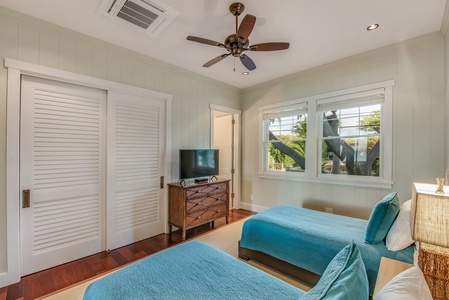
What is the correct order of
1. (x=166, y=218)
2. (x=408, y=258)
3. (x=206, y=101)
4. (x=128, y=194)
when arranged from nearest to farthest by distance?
(x=408, y=258) → (x=128, y=194) → (x=166, y=218) → (x=206, y=101)

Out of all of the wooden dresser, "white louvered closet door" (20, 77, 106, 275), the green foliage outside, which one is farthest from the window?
"white louvered closet door" (20, 77, 106, 275)

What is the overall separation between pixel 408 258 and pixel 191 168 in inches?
110

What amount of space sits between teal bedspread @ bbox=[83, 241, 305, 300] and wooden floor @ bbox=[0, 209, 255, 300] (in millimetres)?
1263

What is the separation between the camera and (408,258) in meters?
1.67

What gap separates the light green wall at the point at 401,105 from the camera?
2.65 meters

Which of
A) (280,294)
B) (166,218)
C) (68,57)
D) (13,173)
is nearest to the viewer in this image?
(280,294)

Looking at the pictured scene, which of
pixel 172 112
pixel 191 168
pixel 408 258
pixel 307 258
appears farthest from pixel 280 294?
pixel 172 112

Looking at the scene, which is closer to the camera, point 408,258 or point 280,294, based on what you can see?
point 280,294

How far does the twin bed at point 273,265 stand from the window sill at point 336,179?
3.20 feet

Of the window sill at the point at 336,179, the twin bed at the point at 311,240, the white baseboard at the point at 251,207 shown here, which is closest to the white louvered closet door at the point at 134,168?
the twin bed at the point at 311,240

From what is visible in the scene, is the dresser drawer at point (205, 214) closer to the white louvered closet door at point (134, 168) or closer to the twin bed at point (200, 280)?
the white louvered closet door at point (134, 168)

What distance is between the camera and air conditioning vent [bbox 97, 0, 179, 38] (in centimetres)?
203

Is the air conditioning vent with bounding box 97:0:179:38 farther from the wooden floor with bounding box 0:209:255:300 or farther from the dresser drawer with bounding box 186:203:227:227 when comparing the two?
the wooden floor with bounding box 0:209:255:300

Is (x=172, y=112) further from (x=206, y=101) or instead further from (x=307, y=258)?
(x=307, y=258)
